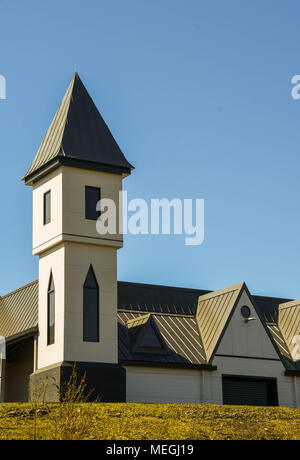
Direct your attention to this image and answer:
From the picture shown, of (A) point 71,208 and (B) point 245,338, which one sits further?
(B) point 245,338

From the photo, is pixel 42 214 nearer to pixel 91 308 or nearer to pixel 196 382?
pixel 91 308

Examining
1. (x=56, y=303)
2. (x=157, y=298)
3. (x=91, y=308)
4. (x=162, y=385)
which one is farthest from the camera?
(x=157, y=298)

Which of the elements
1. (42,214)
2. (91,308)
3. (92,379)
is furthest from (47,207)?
(92,379)

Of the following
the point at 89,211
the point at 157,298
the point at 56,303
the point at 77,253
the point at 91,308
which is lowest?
the point at 91,308

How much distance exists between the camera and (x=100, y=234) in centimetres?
3281

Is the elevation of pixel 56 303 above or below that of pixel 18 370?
above

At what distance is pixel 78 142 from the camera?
33.7 metres

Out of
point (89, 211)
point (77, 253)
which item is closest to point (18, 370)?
point (77, 253)

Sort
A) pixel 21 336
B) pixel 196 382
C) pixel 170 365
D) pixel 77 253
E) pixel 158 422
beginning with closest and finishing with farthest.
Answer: pixel 158 422 → pixel 77 253 → pixel 21 336 → pixel 170 365 → pixel 196 382

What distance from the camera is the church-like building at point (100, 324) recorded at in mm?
31703

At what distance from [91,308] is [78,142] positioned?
6.79 meters

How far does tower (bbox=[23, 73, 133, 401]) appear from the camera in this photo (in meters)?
31.4
